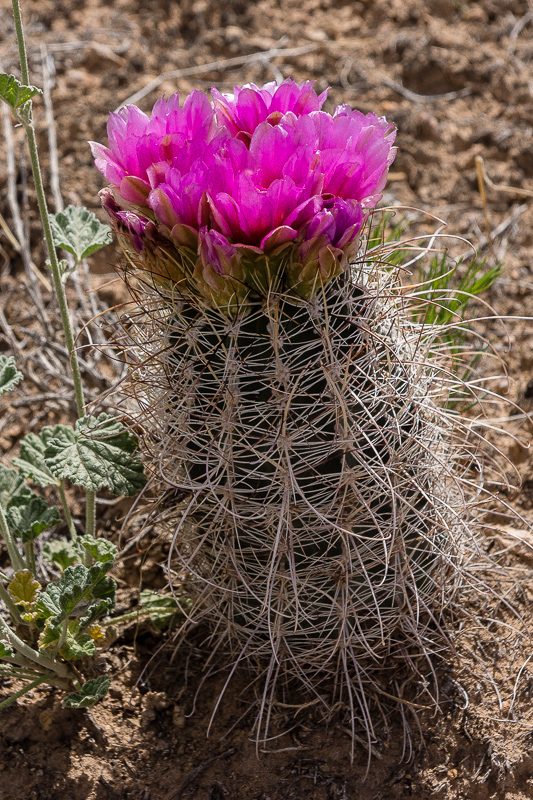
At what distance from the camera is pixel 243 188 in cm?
118

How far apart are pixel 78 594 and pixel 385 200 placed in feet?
5.51

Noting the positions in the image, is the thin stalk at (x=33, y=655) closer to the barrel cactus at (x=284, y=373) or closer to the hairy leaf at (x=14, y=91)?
the barrel cactus at (x=284, y=373)

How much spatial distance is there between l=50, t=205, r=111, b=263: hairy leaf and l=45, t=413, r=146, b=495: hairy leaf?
34 centimetres

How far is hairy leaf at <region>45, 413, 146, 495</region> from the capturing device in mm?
1425

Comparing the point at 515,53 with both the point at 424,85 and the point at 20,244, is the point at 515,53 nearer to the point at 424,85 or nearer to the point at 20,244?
the point at 424,85

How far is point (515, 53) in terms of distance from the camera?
10.2 feet

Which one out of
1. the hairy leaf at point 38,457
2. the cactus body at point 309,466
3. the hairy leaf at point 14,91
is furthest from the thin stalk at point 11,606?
the hairy leaf at point 14,91

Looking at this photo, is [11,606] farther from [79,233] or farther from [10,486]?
[79,233]

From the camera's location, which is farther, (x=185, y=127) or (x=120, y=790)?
(x=120, y=790)

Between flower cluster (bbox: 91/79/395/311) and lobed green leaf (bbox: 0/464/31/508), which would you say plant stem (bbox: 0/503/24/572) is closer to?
lobed green leaf (bbox: 0/464/31/508)

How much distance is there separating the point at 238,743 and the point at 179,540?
0.40 metres

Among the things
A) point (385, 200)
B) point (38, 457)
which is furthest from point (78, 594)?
point (385, 200)

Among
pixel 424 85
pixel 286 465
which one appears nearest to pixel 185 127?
pixel 286 465

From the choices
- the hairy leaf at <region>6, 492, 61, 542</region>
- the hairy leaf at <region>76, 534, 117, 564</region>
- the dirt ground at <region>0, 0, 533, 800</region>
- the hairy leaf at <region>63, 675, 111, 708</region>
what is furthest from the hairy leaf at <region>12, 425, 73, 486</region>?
the hairy leaf at <region>63, 675, 111, 708</region>
